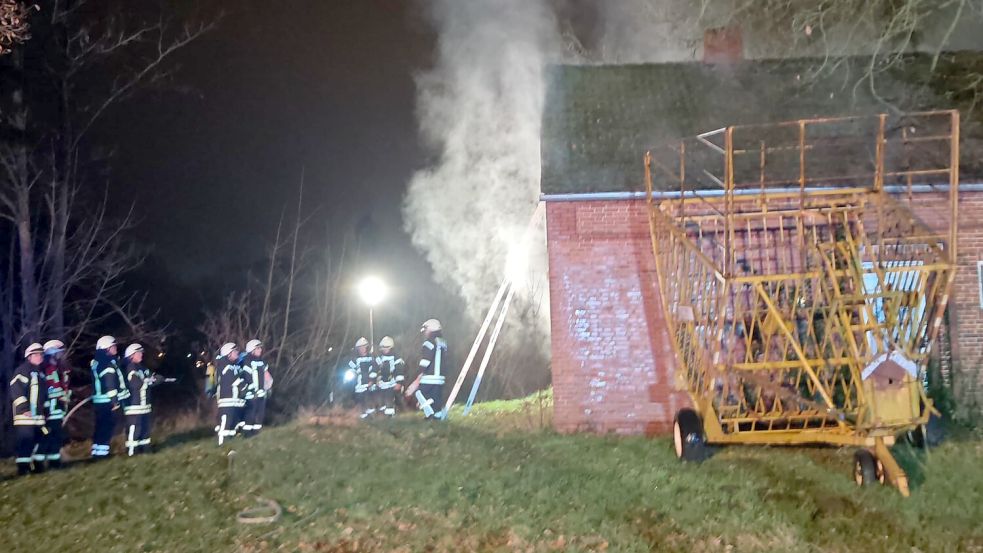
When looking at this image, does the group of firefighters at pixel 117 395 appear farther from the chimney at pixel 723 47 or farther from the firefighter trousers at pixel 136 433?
the chimney at pixel 723 47

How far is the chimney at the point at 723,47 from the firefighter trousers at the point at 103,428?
38.0ft

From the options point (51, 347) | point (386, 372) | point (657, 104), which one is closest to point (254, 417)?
point (386, 372)

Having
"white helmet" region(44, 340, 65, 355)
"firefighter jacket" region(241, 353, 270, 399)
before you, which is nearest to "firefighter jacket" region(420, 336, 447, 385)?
"firefighter jacket" region(241, 353, 270, 399)

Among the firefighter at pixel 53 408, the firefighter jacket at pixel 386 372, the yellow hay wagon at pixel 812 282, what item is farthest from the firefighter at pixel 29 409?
the yellow hay wagon at pixel 812 282

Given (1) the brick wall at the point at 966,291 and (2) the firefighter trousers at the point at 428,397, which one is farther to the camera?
(2) the firefighter trousers at the point at 428,397

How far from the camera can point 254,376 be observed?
11.6m

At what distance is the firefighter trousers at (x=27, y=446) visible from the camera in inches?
390

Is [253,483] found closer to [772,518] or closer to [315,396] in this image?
[772,518]

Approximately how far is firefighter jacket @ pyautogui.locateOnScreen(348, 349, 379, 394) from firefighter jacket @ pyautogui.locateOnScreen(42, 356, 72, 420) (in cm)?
433

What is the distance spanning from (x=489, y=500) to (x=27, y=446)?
6335mm

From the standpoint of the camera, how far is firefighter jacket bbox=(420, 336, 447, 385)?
12188mm

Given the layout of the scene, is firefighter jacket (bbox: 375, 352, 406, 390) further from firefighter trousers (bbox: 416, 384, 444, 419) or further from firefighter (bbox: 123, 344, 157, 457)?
firefighter (bbox: 123, 344, 157, 457)

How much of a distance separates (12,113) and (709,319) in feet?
47.4

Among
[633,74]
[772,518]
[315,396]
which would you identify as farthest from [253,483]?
[315,396]
